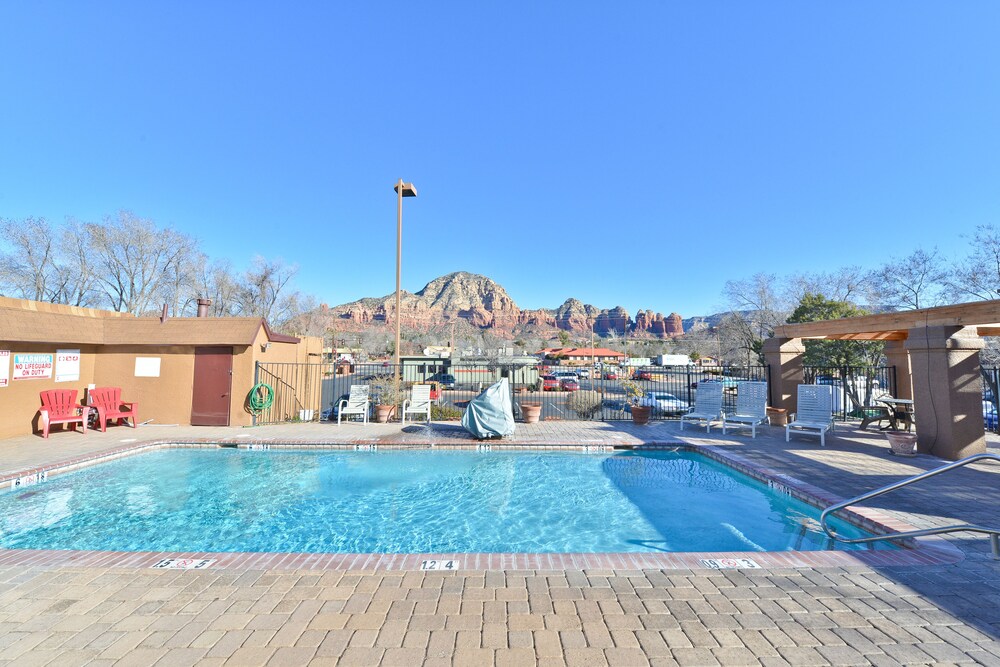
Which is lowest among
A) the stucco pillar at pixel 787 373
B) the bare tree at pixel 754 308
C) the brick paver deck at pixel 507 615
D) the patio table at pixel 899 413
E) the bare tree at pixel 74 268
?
the brick paver deck at pixel 507 615

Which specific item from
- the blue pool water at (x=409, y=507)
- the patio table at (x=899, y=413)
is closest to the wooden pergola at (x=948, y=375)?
the patio table at (x=899, y=413)

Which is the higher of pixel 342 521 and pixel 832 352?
pixel 832 352

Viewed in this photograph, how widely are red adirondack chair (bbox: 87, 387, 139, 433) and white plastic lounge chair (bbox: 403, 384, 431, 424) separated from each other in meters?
5.58

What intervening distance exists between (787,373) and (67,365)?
1488 cm

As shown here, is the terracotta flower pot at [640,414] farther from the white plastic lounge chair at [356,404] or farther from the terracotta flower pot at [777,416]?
the white plastic lounge chair at [356,404]

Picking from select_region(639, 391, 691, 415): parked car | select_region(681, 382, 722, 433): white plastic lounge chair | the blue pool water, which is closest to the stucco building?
the blue pool water

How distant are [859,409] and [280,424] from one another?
14.0 m

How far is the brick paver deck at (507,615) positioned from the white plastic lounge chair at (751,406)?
4826 mm

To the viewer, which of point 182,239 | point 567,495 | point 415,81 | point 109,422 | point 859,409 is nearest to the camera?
point 567,495

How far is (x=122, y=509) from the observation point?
192 inches

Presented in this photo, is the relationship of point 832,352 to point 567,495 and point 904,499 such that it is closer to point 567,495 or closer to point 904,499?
point 904,499

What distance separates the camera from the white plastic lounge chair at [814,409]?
7305 millimetres

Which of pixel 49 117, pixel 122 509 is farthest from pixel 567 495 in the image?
pixel 49 117

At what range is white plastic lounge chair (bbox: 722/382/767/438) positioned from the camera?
7.98m
